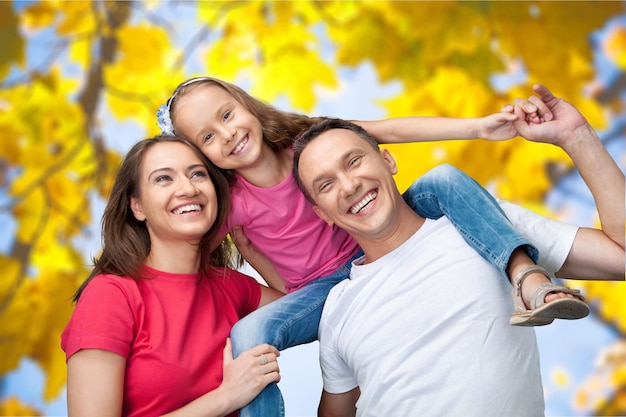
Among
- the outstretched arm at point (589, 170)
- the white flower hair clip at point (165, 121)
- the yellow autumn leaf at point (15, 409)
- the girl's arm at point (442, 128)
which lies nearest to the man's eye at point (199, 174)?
the white flower hair clip at point (165, 121)

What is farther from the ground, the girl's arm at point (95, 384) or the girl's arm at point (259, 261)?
the girl's arm at point (259, 261)

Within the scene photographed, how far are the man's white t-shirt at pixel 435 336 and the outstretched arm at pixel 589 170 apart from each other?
258 millimetres

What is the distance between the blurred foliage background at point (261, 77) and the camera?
159 inches

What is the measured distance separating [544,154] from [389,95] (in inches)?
34.5

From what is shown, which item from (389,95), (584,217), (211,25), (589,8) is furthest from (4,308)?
(589,8)

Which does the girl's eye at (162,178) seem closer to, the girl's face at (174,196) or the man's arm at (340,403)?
the girl's face at (174,196)

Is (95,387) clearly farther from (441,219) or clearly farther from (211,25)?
(211,25)

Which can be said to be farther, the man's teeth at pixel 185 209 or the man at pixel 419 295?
the man's teeth at pixel 185 209

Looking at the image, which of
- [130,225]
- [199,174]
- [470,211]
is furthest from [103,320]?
[470,211]

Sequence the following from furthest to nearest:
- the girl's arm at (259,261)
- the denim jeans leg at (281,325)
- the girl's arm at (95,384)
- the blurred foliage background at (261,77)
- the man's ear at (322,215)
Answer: the blurred foliage background at (261,77), the girl's arm at (259,261), the man's ear at (322,215), the denim jeans leg at (281,325), the girl's arm at (95,384)

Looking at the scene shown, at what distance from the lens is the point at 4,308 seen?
3982mm

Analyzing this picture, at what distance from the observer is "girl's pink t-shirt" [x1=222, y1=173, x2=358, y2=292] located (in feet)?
7.61

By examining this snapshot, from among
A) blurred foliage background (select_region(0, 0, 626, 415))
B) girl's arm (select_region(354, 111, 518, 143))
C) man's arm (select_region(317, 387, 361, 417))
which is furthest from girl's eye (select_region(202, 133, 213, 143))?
blurred foliage background (select_region(0, 0, 626, 415))

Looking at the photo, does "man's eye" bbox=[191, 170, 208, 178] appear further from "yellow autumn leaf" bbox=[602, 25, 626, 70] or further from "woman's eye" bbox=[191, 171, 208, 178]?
"yellow autumn leaf" bbox=[602, 25, 626, 70]
